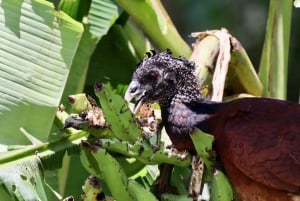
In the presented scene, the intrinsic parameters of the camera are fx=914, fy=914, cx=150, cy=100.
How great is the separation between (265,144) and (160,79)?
32 centimetres

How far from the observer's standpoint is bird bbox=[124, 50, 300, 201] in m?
2.02

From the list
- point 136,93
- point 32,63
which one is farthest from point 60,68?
point 136,93

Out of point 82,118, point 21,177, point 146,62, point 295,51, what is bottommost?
point 21,177

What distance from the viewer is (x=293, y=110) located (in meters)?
2.11

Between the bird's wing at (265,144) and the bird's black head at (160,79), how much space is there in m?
0.17

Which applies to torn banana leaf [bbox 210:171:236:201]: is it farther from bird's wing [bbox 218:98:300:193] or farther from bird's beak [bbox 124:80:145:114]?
bird's beak [bbox 124:80:145:114]

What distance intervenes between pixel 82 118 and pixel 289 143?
0.46m

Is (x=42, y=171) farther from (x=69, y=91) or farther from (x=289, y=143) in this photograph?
(x=289, y=143)

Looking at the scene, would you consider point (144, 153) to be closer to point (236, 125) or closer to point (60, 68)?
point (236, 125)

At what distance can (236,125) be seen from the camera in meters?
2.07

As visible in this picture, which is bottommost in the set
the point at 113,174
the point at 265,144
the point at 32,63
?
the point at 113,174

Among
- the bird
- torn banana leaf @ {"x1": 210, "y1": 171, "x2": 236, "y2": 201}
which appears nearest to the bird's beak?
the bird

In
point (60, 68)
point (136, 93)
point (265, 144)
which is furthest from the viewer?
point (60, 68)

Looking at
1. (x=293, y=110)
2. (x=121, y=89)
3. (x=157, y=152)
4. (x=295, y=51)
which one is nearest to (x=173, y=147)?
(x=157, y=152)
